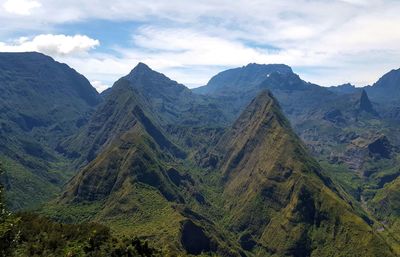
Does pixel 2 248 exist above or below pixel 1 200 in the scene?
below

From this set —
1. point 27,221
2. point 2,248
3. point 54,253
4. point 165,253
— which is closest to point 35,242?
point 54,253

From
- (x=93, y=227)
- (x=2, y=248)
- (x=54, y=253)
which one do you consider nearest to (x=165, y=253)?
(x=93, y=227)

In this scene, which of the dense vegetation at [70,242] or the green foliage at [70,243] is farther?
the green foliage at [70,243]

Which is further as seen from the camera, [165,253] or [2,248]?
[165,253]

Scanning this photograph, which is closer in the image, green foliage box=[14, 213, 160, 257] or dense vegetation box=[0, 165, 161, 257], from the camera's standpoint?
dense vegetation box=[0, 165, 161, 257]

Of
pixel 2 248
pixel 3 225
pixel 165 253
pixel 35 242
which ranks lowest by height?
pixel 165 253

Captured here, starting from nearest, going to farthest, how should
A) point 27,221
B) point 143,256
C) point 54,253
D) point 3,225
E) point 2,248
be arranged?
point 3,225 → point 2,248 → point 54,253 → point 143,256 → point 27,221

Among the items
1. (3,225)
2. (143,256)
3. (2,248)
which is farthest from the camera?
(143,256)

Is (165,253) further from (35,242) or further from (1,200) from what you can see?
(1,200)

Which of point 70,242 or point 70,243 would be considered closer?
point 70,243
